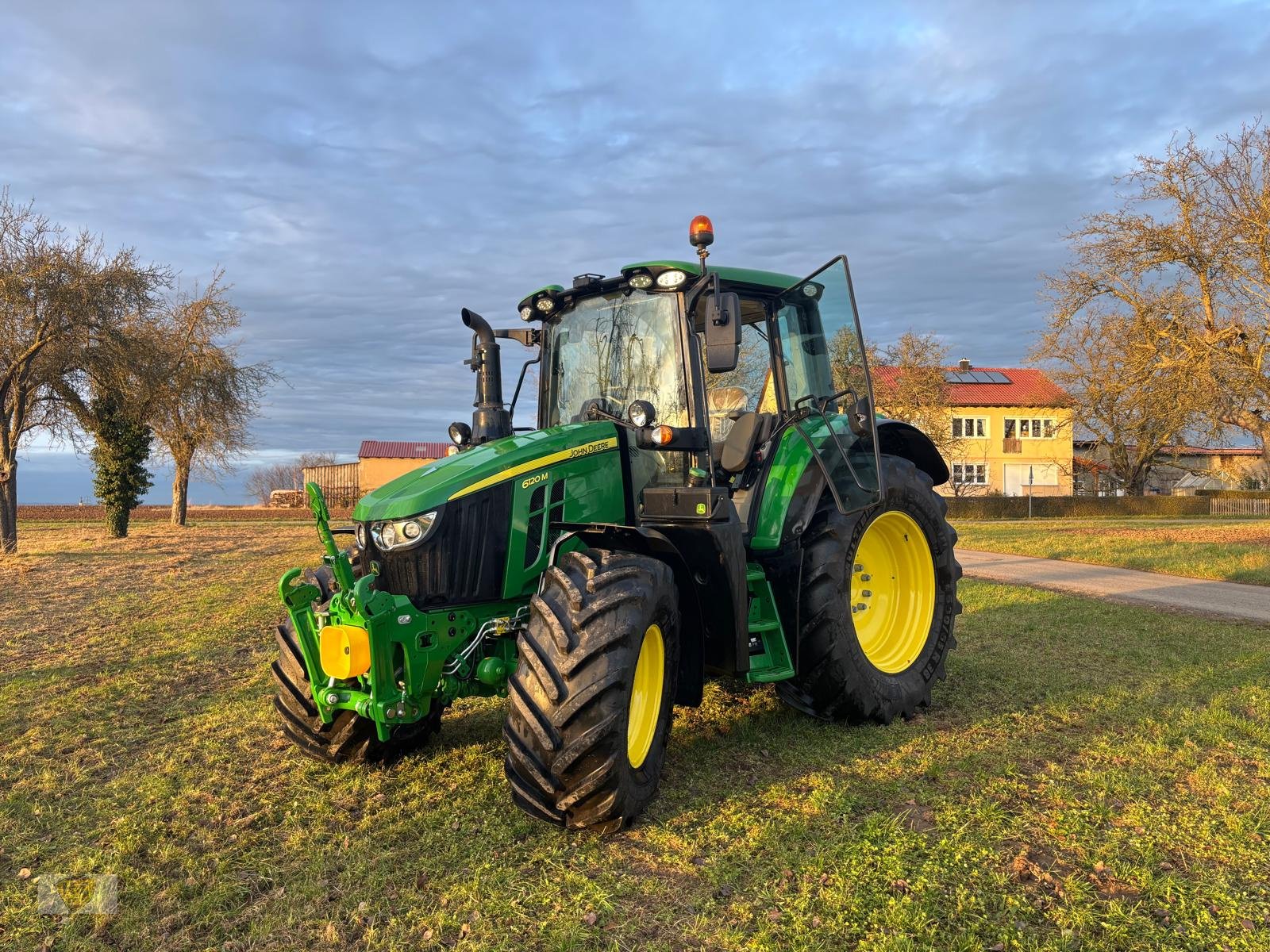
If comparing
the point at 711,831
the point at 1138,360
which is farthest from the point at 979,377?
the point at 711,831

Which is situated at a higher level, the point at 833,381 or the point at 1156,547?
the point at 833,381

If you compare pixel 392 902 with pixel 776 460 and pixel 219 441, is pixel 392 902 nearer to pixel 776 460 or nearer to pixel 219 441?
pixel 776 460

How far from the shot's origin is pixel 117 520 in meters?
21.4

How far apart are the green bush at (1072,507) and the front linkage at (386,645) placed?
31816 millimetres

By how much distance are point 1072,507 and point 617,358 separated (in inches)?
1381

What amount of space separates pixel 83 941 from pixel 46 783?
184 centimetres

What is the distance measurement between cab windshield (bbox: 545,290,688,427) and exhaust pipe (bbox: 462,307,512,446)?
12.1 inches

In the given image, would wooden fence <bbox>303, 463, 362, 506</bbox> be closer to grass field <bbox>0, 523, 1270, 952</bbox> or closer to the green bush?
the green bush

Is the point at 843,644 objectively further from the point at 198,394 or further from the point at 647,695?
the point at 198,394

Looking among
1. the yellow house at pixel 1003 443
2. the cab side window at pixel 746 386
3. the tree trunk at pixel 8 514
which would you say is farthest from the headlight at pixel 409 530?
the yellow house at pixel 1003 443

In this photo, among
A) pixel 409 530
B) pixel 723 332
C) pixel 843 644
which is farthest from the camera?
pixel 843 644

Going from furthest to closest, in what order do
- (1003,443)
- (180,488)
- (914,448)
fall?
(1003,443) < (180,488) < (914,448)

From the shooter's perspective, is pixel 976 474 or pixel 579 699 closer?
pixel 579 699

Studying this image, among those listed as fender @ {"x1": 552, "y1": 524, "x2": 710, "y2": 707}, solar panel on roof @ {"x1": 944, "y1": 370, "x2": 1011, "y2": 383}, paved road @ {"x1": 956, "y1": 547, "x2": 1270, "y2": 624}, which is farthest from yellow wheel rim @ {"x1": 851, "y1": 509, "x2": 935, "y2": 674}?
solar panel on roof @ {"x1": 944, "y1": 370, "x2": 1011, "y2": 383}
